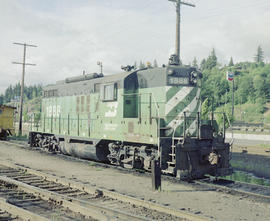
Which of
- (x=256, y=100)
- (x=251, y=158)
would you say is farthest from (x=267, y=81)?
(x=251, y=158)

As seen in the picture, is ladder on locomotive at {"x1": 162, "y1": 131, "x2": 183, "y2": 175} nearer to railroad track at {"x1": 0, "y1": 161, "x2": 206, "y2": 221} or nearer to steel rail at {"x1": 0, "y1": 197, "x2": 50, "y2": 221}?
railroad track at {"x1": 0, "y1": 161, "x2": 206, "y2": 221}

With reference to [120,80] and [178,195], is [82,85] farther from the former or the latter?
[178,195]

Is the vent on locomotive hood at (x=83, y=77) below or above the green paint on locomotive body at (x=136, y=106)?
above

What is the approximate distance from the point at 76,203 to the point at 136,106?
208 inches

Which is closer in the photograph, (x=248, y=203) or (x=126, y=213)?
(x=126, y=213)

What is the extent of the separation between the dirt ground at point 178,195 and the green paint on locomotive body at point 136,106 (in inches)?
52.8

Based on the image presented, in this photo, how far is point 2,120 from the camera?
24062mm

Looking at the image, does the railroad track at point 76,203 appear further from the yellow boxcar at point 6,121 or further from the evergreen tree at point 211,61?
the evergreen tree at point 211,61

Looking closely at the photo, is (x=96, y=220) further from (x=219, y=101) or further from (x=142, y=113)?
(x=219, y=101)

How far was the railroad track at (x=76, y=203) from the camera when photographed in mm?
5582

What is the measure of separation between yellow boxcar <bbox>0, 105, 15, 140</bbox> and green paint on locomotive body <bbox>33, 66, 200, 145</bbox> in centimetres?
1215

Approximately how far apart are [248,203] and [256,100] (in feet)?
387

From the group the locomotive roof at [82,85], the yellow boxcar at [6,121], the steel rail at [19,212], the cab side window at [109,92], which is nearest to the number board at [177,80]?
the locomotive roof at [82,85]

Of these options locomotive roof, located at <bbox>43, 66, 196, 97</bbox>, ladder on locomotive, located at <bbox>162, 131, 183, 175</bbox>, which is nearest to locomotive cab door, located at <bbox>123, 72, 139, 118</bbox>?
locomotive roof, located at <bbox>43, 66, 196, 97</bbox>
